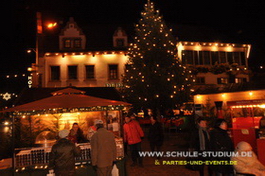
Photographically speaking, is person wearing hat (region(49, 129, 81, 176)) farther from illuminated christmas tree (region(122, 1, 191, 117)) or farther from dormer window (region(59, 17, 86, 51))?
dormer window (region(59, 17, 86, 51))

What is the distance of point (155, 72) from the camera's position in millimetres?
19391

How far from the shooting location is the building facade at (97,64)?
28.4m

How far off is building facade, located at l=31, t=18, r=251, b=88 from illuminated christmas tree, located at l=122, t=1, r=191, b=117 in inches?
320

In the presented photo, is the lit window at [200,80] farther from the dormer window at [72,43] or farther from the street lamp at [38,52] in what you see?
the street lamp at [38,52]

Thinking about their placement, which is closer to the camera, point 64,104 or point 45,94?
point 64,104

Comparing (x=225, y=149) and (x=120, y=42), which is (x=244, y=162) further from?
(x=120, y=42)

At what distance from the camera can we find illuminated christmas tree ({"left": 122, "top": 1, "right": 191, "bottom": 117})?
19.4m

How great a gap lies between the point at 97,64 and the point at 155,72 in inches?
439

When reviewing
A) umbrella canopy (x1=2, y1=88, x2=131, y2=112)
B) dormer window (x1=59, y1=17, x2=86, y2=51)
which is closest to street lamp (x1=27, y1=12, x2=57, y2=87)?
dormer window (x1=59, y1=17, x2=86, y2=51)

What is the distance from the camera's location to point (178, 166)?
9828mm

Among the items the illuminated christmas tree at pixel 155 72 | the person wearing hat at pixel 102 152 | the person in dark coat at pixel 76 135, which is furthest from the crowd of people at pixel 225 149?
the illuminated christmas tree at pixel 155 72

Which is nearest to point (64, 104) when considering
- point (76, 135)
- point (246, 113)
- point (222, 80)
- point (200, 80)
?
point (76, 135)

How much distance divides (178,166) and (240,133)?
9.25ft

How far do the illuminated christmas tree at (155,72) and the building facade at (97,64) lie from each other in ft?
26.6
